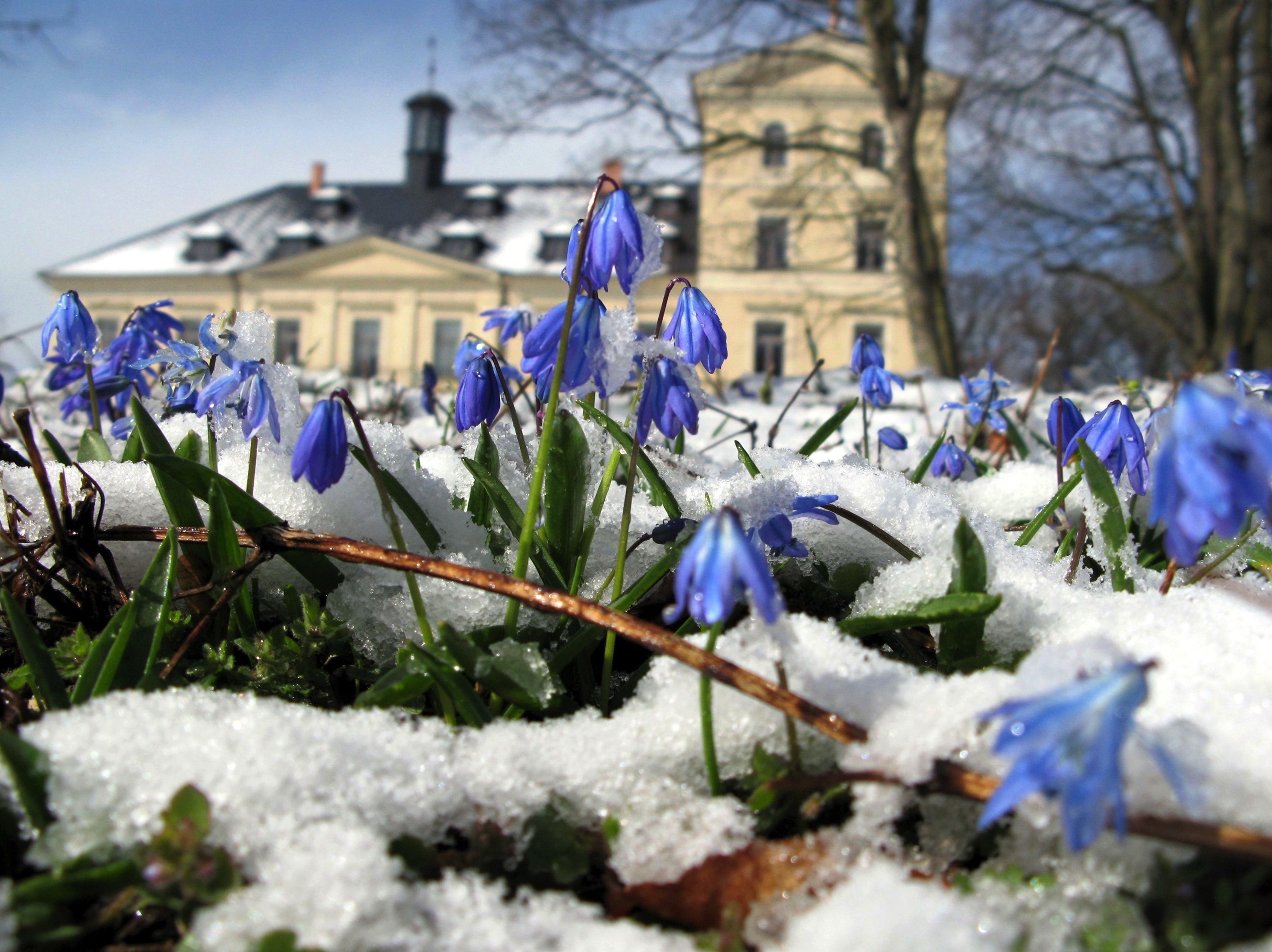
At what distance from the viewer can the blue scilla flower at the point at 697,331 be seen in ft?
3.48

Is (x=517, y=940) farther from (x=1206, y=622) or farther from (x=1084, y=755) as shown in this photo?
(x=1206, y=622)

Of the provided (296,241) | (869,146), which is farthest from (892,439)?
(296,241)

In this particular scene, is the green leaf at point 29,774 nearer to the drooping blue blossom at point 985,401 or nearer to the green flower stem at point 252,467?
the green flower stem at point 252,467

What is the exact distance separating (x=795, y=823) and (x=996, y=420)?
1745mm

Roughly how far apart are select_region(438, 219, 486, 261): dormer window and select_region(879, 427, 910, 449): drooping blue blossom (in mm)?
23815

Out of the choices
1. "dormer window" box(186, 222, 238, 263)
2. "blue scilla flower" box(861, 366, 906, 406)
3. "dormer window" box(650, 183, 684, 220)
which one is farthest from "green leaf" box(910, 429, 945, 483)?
"dormer window" box(186, 222, 238, 263)

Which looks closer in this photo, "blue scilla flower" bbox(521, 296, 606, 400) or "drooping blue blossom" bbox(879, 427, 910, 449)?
"blue scilla flower" bbox(521, 296, 606, 400)

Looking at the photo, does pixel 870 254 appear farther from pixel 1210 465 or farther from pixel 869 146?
pixel 1210 465

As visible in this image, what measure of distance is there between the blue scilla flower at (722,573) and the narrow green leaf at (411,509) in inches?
20.4

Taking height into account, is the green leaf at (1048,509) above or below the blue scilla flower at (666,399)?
below

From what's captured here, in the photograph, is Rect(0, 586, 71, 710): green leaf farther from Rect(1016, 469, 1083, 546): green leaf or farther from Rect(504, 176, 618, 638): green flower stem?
Rect(1016, 469, 1083, 546): green leaf

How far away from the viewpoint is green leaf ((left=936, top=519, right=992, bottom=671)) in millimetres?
861

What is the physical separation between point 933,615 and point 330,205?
29331 millimetres

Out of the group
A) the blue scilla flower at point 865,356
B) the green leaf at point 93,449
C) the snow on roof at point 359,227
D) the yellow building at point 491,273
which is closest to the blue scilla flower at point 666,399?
the green leaf at point 93,449
